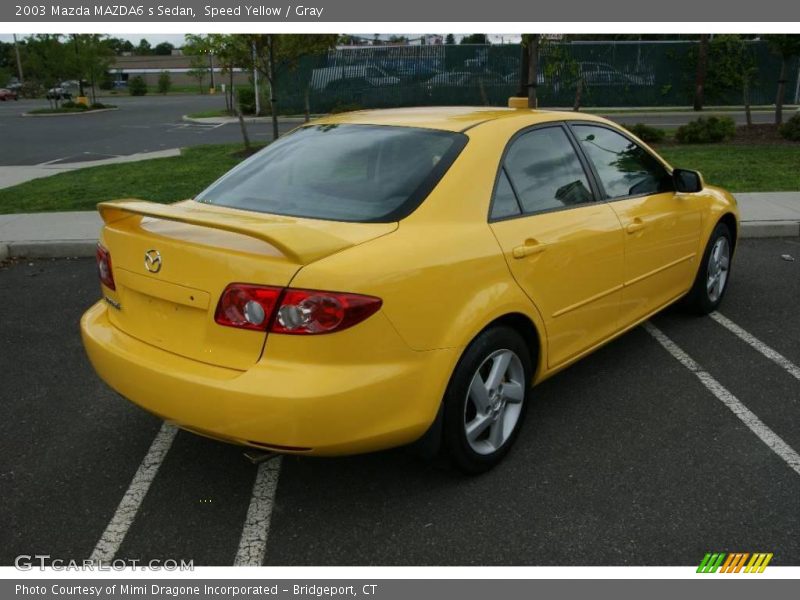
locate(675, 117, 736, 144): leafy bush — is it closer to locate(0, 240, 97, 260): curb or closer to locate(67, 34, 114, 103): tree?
locate(0, 240, 97, 260): curb

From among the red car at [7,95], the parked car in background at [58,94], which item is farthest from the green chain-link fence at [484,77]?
the red car at [7,95]

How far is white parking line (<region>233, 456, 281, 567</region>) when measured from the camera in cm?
273

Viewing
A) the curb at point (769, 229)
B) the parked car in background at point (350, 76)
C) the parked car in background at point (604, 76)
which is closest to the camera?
the curb at point (769, 229)

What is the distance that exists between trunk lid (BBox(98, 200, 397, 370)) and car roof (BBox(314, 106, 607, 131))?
2.88 feet

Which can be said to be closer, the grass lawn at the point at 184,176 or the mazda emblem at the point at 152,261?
the mazda emblem at the point at 152,261

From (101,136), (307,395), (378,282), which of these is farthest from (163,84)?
(307,395)

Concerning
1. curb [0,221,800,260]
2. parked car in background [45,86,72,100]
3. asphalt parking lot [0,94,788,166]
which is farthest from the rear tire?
parked car in background [45,86,72,100]

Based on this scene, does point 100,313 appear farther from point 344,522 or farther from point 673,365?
point 673,365

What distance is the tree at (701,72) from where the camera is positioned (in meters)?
24.8

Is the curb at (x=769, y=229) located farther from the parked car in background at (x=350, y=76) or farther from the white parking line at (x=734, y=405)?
the parked car in background at (x=350, y=76)

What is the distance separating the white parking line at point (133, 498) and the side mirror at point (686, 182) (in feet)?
11.0

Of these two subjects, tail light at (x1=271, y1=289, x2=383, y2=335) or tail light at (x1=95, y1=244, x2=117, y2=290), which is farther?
tail light at (x1=95, y1=244, x2=117, y2=290)

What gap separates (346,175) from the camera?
132 inches

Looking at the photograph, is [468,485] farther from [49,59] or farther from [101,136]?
[49,59]
